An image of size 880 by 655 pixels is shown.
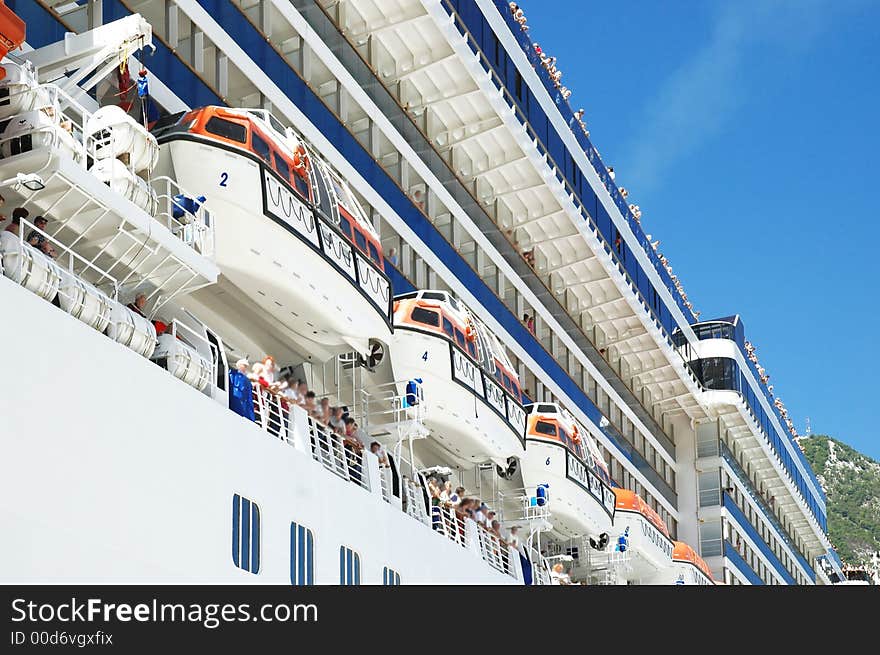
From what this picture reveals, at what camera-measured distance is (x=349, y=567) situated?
18641 millimetres

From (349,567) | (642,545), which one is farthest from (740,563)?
(349,567)

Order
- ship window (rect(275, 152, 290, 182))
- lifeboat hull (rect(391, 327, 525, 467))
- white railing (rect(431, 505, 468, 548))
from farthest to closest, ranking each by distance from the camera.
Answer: white railing (rect(431, 505, 468, 548)) < lifeboat hull (rect(391, 327, 525, 467)) < ship window (rect(275, 152, 290, 182))

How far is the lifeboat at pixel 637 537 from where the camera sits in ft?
120

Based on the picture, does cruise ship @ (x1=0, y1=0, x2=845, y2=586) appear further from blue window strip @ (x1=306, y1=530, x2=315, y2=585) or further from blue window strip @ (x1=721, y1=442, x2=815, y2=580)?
blue window strip @ (x1=721, y1=442, x2=815, y2=580)

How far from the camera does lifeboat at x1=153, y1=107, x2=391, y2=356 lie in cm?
1745

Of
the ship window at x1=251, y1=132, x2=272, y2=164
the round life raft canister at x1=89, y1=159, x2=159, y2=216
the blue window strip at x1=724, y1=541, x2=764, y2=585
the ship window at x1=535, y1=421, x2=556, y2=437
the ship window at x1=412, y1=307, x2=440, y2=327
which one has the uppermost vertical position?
the blue window strip at x1=724, y1=541, x2=764, y2=585

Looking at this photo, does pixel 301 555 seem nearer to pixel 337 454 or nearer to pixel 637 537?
pixel 337 454

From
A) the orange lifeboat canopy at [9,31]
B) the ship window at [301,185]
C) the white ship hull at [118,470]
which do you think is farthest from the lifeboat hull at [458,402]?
the orange lifeboat canopy at [9,31]

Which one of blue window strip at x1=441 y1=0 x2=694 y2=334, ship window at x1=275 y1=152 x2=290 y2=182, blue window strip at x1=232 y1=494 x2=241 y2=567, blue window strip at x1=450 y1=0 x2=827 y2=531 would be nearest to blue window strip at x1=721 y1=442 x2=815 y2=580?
blue window strip at x1=450 y1=0 x2=827 y2=531

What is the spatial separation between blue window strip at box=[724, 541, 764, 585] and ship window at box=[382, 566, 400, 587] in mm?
35050

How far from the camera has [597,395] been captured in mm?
44656
